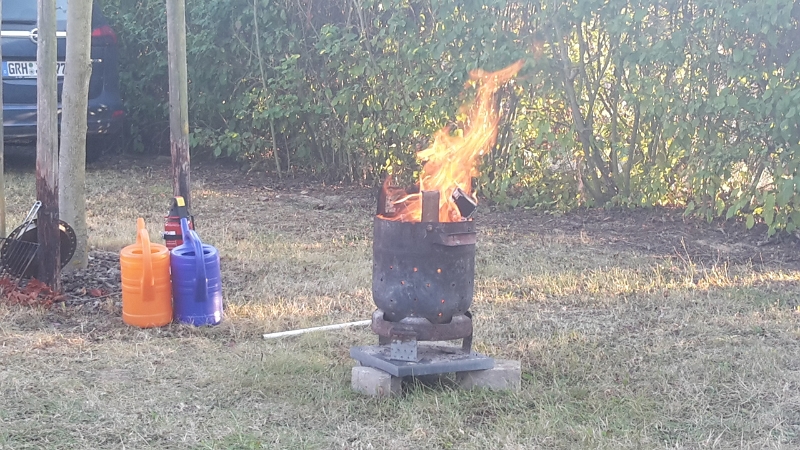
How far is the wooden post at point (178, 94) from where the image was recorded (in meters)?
5.96

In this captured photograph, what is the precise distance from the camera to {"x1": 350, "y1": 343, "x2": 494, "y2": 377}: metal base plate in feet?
12.1

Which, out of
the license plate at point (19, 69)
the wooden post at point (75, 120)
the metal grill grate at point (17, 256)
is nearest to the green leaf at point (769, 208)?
the wooden post at point (75, 120)

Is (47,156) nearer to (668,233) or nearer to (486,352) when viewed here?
(486,352)

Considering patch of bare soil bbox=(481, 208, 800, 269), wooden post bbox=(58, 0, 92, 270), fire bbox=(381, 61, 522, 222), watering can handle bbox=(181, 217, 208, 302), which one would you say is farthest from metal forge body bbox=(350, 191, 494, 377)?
patch of bare soil bbox=(481, 208, 800, 269)

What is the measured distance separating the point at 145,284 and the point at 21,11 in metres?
5.42

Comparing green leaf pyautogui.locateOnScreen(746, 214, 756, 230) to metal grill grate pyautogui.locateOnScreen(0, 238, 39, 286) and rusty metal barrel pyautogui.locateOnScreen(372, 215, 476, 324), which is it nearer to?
rusty metal barrel pyautogui.locateOnScreen(372, 215, 476, 324)

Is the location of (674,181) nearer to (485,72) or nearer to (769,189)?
(769,189)

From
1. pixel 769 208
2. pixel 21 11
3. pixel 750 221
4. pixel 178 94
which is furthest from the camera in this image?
pixel 21 11

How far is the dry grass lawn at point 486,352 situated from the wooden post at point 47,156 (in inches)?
11.4

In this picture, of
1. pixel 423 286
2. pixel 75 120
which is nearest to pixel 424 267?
pixel 423 286

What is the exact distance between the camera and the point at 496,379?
375 cm

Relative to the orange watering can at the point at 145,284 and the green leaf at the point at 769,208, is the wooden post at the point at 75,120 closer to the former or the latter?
the orange watering can at the point at 145,284

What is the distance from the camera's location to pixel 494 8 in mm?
7305

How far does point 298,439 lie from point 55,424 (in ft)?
3.07
